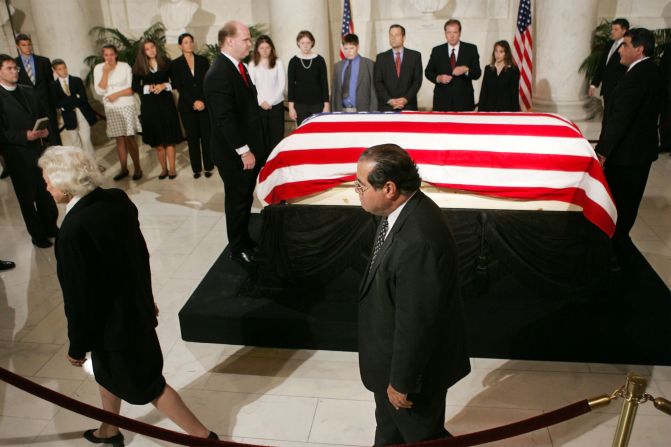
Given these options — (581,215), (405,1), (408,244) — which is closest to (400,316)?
(408,244)

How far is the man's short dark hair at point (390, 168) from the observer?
6.22ft

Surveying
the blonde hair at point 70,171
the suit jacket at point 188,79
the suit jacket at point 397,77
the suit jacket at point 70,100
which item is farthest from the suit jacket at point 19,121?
the suit jacket at point 397,77

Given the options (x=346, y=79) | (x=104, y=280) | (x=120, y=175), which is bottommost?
(x=120, y=175)

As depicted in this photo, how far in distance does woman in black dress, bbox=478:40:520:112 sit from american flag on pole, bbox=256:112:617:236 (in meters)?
2.30

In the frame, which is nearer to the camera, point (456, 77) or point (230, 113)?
point (230, 113)

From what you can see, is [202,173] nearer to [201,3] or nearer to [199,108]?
[199,108]

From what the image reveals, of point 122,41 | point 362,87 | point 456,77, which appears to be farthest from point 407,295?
point 122,41

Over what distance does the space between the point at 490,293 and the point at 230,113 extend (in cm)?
186

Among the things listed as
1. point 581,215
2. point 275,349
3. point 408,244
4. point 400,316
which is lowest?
point 275,349

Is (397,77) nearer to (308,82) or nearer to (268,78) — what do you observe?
(308,82)

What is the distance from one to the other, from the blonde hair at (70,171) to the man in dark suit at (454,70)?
4.59m

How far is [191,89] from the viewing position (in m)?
6.33

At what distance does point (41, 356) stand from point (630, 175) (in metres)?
3.75

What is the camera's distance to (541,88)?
765 cm
